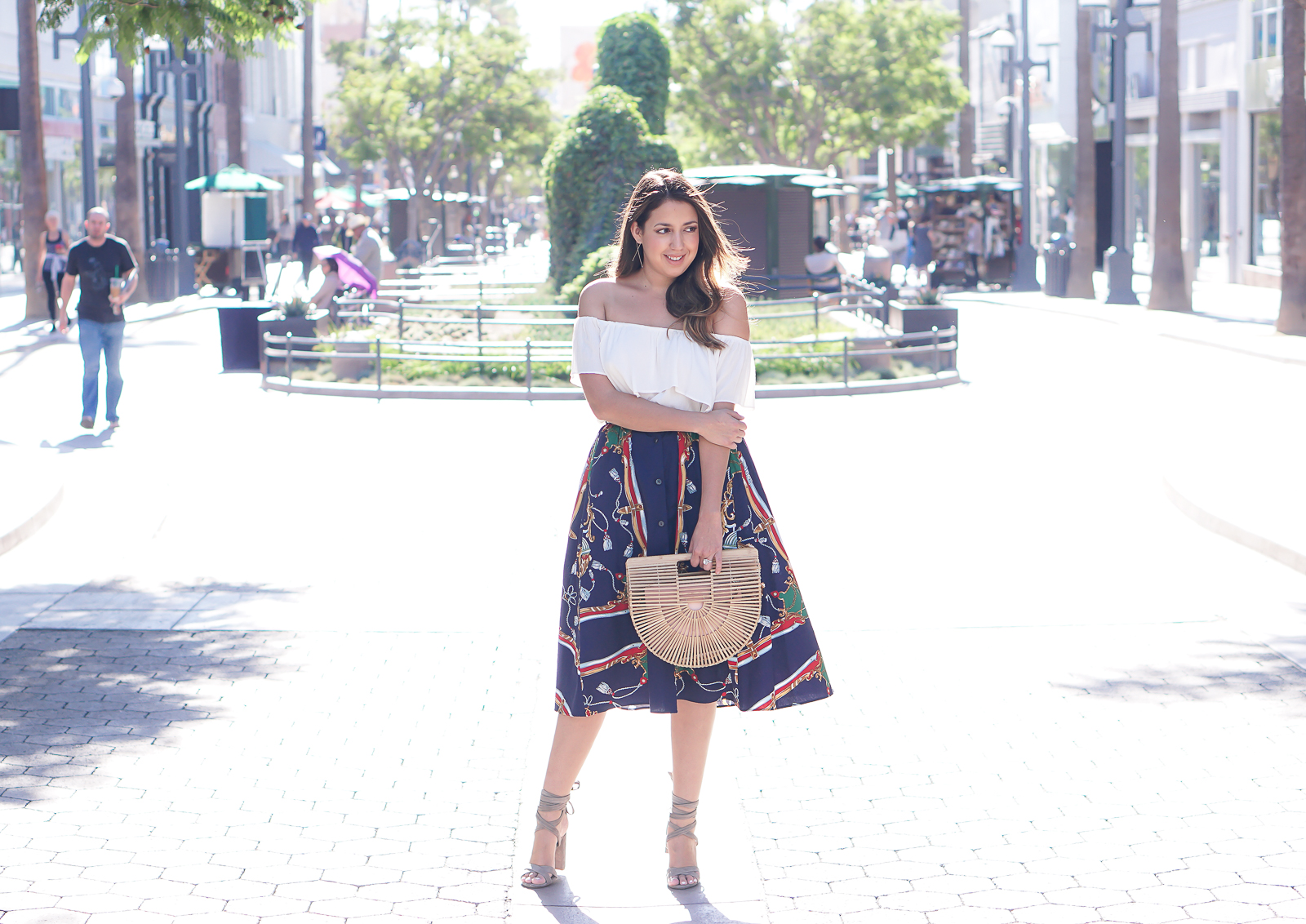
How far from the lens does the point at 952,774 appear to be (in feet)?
17.6

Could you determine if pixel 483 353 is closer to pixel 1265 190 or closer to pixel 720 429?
pixel 720 429

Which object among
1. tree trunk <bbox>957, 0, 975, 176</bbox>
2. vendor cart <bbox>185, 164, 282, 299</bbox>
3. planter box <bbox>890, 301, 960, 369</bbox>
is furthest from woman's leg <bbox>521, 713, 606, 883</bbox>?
tree trunk <bbox>957, 0, 975, 176</bbox>

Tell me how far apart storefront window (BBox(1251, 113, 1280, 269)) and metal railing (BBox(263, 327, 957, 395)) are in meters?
18.3

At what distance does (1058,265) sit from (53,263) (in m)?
18.5

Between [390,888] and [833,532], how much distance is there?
224 inches

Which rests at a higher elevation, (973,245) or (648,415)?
(973,245)

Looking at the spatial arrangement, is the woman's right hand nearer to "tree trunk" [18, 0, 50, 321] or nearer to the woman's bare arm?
the woman's bare arm

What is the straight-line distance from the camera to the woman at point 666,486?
167 inches

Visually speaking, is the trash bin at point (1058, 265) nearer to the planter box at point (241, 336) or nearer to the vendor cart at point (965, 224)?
the vendor cart at point (965, 224)

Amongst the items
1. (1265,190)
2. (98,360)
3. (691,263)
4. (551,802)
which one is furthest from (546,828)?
(1265,190)

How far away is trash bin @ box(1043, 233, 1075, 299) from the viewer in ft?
108

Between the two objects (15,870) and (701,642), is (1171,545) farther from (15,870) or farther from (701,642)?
(15,870)

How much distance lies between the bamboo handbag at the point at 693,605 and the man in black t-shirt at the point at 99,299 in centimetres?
1057

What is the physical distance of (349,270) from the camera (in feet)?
75.3
